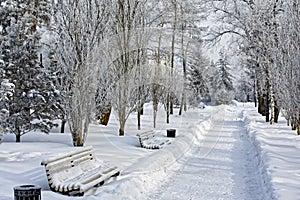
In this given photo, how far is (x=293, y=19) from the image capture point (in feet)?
49.4

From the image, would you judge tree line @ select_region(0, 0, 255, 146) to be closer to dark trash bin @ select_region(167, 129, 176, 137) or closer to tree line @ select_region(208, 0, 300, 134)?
dark trash bin @ select_region(167, 129, 176, 137)

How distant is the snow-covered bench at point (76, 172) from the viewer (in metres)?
6.19

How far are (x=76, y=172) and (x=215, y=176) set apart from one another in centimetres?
324

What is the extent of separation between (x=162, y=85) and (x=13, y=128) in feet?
32.4

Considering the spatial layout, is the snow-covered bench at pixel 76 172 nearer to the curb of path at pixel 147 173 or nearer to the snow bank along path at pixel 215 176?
the curb of path at pixel 147 173

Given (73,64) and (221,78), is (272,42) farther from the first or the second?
(221,78)

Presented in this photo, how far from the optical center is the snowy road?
7230 mm

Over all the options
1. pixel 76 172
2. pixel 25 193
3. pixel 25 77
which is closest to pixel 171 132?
pixel 25 77

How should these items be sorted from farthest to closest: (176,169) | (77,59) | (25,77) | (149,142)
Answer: (149,142)
(25,77)
(77,59)
(176,169)

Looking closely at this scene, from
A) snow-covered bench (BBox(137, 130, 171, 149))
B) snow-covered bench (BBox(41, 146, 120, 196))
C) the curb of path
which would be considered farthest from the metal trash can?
snow-covered bench (BBox(137, 130, 171, 149))

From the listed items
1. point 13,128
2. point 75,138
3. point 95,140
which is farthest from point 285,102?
point 13,128

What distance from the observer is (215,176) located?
8.84 m

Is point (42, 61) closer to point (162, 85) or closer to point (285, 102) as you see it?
point (162, 85)

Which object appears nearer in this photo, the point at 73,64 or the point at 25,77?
the point at 73,64
